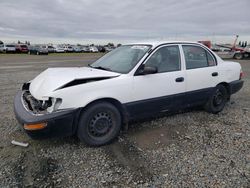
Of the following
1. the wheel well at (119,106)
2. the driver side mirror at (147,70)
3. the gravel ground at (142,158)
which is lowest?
the gravel ground at (142,158)

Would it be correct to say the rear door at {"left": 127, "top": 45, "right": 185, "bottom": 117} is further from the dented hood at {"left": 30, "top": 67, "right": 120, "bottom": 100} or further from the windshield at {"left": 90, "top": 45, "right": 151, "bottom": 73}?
the dented hood at {"left": 30, "top": 67, "right": 120, "bottom": 100}

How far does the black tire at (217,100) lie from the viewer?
487 centimetres

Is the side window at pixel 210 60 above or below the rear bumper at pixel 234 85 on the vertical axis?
above

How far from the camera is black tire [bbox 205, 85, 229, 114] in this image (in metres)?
4.87

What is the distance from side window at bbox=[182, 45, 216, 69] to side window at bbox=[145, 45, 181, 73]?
250 millimetres

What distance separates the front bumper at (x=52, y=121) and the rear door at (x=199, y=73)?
2364mm

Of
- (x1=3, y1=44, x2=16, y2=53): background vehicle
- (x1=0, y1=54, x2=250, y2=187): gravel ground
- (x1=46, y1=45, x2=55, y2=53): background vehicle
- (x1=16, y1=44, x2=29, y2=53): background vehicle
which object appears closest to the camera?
(x1=0, y1=54, x2=250, y2=187): gravel ground

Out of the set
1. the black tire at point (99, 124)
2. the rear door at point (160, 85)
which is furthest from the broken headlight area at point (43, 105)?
the rear door at point (160, 85)

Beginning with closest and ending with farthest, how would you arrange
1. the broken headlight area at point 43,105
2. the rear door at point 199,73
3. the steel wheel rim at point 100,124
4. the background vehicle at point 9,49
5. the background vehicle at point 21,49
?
1. the broken headlight area at point 43,105
2. the steel wheel rim at point 100,124
3. the rear door at point 199,73
4. the background vehicle at point 9,49
5. the background vehicle at point 21,49

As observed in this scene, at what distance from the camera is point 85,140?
131 inches

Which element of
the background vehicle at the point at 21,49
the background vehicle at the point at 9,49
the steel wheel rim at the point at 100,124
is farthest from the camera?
the background vehicle at the point at 21,49

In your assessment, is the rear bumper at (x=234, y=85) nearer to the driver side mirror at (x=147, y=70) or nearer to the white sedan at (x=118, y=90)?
the white sedan at (x=118, y=90)

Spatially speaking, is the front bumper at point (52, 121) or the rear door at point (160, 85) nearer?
the front bumper at point (52, 121)

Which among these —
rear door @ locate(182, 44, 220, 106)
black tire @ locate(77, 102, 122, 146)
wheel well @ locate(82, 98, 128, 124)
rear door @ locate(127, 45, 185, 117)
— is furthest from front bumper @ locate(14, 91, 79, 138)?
rear door @ locate(182, 44, 220, 106)
